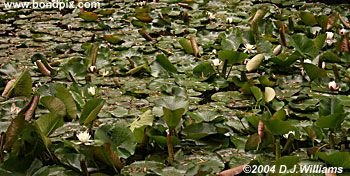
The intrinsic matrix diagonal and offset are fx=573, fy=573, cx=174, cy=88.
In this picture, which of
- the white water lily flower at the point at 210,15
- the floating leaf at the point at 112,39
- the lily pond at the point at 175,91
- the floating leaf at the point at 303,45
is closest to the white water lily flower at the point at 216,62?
the lily pond at the point at 175,91

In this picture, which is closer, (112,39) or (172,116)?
(172,116)

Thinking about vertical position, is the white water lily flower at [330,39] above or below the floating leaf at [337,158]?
above

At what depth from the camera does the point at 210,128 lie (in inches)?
53.9

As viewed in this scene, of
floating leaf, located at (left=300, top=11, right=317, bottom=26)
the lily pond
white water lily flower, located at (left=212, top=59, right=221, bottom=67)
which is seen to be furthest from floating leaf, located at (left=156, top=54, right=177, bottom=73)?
floating leaf, located at (left=300, top=11, right=317, bottom=26)

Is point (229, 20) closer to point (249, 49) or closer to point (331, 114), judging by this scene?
point (249, 49)

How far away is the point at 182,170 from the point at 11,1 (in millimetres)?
2025

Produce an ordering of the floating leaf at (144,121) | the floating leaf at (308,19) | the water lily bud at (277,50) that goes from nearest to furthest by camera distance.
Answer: the floating leaf at (144,121) < the water lily bud at (277,50) < the floating leaf at (308,19)

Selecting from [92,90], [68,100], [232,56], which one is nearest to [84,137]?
[68,100]

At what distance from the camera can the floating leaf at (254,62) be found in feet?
6.12

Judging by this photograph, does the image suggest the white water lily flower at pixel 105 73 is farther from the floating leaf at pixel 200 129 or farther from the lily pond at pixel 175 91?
the floating leaf at pixel 200 129

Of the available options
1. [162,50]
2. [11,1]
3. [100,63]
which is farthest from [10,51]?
[11,1]

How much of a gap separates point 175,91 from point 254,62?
36cm

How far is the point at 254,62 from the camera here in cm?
187

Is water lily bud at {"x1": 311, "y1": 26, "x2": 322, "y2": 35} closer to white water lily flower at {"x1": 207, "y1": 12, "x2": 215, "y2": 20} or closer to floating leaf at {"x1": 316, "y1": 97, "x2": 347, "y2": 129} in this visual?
white water lily flower at {"x1": 207, "y1": 12, "x2": 215, "y2": 20}
